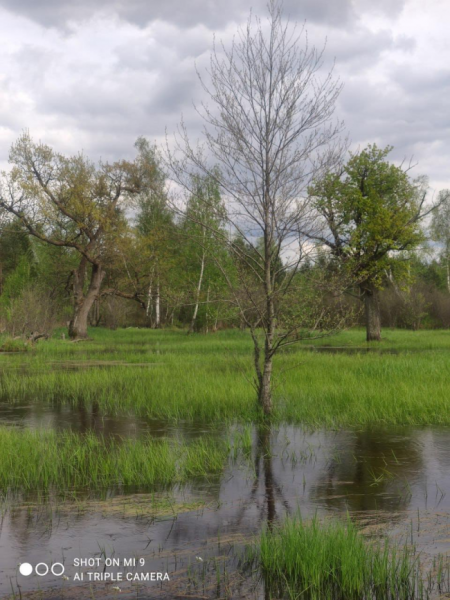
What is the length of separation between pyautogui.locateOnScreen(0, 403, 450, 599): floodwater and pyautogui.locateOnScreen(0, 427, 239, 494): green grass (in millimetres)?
307

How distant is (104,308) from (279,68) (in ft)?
153

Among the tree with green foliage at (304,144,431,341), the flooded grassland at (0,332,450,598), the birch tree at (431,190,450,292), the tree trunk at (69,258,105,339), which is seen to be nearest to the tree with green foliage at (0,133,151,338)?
the tree trunk at (69,258,105,339)

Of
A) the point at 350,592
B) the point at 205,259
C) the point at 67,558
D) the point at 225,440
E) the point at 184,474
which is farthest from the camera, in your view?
the point at 205,259

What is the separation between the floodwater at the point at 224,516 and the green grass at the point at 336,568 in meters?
0.21

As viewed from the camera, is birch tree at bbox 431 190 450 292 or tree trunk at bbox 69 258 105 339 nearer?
tree trunk at bbox 69 258 105 339

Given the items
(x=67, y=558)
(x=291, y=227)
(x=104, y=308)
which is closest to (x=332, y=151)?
(x=291, y=227)

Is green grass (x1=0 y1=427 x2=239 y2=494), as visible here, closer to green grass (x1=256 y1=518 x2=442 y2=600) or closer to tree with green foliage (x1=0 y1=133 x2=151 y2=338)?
green grass (x1=256 y1=518 x2=442 y2=600)

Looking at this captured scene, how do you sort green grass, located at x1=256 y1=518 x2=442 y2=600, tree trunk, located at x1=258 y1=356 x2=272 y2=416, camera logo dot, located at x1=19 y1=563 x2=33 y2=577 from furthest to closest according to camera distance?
tree trunk, located at x1=258 y1=356 x2=272 y2=416 → camera logo dot, located at x1=19 y1=563 x2=33 y2=577 → green grass, located at x1=256 y1=518 x2=442 y2=600

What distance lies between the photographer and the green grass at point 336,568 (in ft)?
12.3

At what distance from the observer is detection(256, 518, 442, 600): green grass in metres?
3.76

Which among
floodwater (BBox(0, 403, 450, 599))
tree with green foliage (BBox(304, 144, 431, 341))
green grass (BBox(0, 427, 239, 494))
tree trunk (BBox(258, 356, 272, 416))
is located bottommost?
floodwater (BBox(0, 403, 450, 599))

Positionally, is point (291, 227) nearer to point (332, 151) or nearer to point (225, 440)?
point (332, 151)

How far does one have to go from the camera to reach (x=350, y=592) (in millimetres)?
3727

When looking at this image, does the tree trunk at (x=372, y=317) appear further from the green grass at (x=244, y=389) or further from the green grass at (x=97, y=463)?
the green grass at (x=97, y=463)
